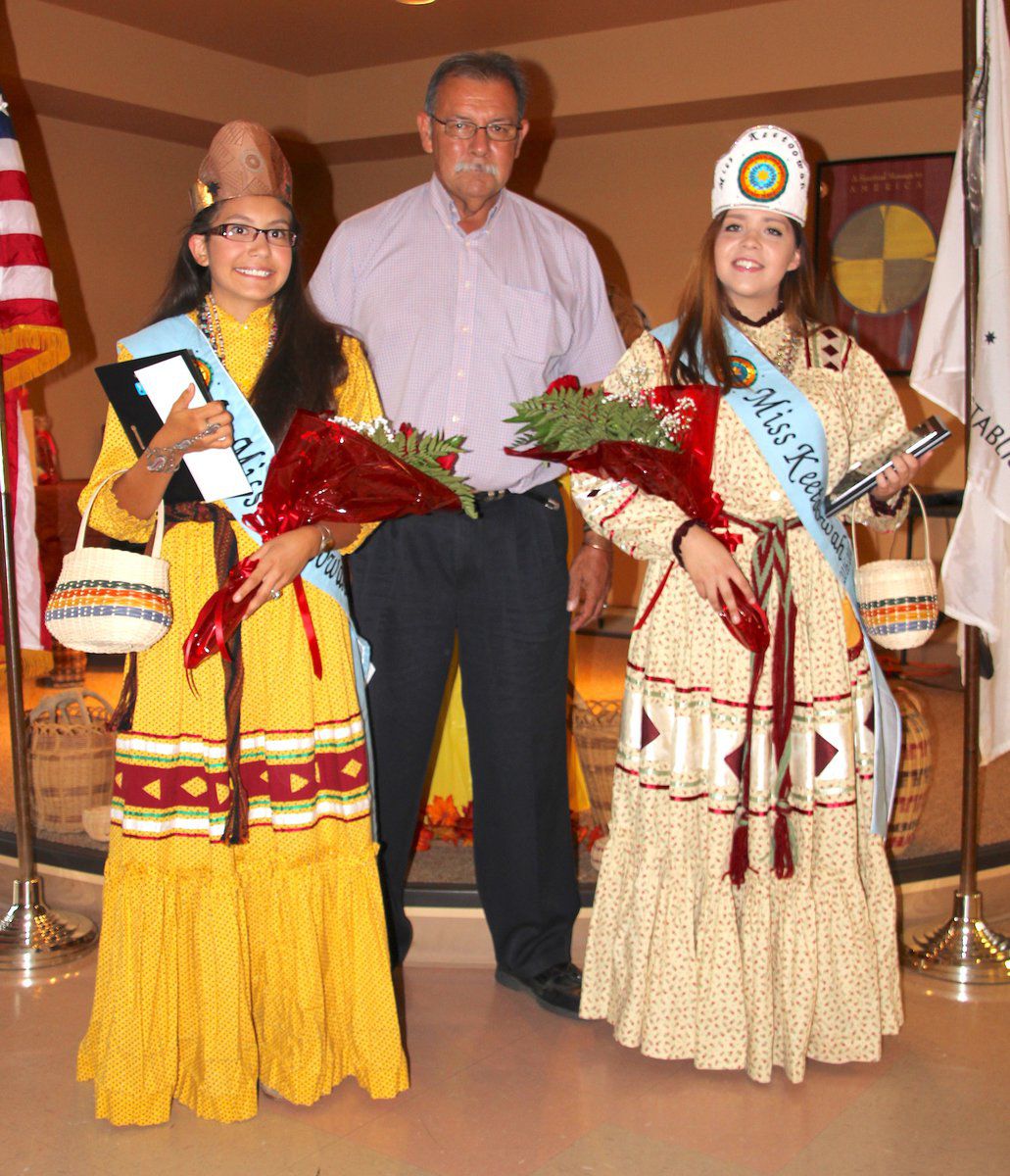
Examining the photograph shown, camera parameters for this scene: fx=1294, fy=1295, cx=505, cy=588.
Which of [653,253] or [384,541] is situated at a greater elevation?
[653,253]

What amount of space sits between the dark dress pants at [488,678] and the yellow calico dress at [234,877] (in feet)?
1.25

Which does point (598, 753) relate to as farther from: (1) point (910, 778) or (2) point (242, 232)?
(2) point (242, 232)

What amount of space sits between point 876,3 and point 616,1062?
16.9 feet

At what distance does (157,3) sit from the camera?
621 centimetres

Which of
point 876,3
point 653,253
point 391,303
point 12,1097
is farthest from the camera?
point 653,253

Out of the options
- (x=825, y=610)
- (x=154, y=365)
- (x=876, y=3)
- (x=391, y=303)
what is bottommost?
(x=825, y=610)

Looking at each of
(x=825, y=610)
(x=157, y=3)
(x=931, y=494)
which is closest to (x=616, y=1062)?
(x=825, y=610)

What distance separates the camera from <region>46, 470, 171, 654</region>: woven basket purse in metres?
1.93

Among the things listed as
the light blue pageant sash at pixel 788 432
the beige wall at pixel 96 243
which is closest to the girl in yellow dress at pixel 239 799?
the light blue pageant sash at pixel 788 432

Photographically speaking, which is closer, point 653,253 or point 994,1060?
point 994,1060

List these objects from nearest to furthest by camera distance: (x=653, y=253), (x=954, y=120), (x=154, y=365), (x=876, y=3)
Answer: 1. (x=154, y=365)
2. (x=876, y=3)
3. (x=954, y=120)
4. (x=653, y=253)

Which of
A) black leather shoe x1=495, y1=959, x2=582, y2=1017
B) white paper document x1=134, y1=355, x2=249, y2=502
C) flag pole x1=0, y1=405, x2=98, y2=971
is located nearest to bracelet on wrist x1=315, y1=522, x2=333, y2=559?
white paper document x1=134, y1=355, x2=249, y2=502

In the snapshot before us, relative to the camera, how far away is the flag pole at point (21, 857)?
9.82 ft

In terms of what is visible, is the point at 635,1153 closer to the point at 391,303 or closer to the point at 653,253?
the point at 391,303
